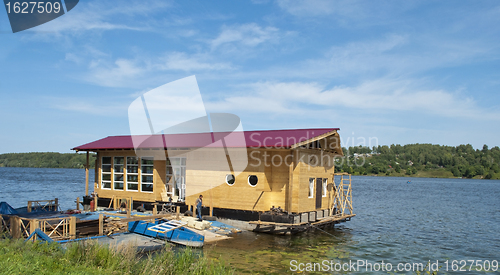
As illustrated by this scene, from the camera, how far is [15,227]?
15.6 meters

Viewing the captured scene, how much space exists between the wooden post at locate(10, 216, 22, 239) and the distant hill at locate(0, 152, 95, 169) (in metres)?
154

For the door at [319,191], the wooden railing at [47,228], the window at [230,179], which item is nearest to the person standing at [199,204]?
the window at [230,179]

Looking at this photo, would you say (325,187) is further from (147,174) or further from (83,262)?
(83,262)

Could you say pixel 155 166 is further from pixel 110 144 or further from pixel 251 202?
pixel 251 202

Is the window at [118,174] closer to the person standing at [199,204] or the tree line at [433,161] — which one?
the person standing at [199,204]

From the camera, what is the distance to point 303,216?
20641 mm

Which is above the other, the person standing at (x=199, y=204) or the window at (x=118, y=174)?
the window at (x=118, y=174)

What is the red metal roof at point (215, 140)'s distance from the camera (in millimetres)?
20642

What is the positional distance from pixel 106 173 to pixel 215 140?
29.4ft

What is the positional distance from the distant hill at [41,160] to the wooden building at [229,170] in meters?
146

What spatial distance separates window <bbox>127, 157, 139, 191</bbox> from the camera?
25.1 metres

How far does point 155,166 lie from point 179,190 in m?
2.22

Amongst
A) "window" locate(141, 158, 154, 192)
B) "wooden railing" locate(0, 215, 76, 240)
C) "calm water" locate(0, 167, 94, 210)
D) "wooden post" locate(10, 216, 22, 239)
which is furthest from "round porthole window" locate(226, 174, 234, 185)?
"calm water" locate(0, 167, 94, 210)

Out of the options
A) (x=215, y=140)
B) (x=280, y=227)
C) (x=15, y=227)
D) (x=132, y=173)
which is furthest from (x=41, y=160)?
(x=280, y=227)
